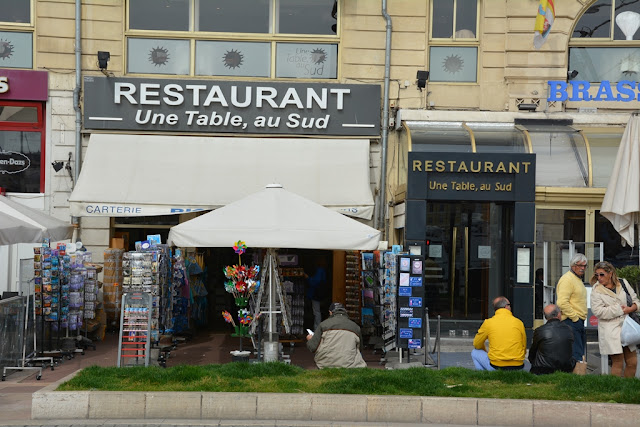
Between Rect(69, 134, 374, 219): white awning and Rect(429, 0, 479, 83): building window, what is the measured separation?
233cm

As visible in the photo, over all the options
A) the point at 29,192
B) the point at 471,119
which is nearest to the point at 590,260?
the point at 471,119

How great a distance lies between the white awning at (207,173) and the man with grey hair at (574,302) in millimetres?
5814

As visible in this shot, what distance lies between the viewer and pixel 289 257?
677 inches

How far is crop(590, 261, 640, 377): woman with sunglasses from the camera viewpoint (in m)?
11.4

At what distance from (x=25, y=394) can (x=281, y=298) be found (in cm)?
413

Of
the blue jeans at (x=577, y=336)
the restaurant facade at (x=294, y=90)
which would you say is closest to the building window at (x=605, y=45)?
the restaurant facade at (x=294, y=90)

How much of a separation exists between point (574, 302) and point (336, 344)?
314cm

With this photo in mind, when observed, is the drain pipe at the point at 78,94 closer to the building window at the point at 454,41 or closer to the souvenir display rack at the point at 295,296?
the souvenir display rack at the point at 295,296

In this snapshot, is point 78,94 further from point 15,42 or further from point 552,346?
point 552,346

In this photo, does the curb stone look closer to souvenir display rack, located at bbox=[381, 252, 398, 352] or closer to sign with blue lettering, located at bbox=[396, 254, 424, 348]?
sign with blue lettering, located at bbox=[396, 254, 424, 348]

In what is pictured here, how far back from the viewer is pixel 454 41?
19297 mm

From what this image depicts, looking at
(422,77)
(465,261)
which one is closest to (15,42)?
(422,77)

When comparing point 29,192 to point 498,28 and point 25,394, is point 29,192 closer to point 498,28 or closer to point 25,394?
point 25,394

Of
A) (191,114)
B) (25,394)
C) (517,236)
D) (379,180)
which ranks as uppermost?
(191,114)
